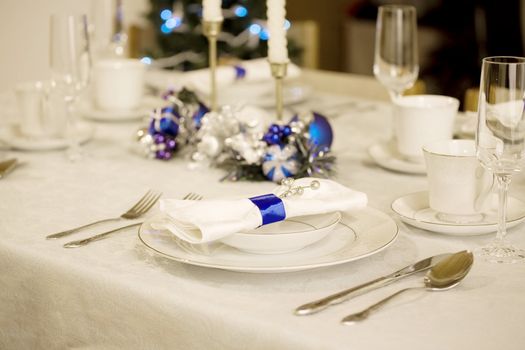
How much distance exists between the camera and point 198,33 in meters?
3.39

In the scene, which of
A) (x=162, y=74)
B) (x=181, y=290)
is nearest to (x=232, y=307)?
(x=181, y=290)

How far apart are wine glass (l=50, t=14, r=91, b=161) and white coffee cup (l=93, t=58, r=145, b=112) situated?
349mm

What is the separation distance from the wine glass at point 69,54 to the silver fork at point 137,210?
0.99ft

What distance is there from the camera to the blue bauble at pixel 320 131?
1.49m

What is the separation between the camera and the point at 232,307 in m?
0.89

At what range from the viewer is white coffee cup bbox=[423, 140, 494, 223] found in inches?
43.5

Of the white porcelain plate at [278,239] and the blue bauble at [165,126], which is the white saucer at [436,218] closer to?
the white porcelain plate at [278,239]

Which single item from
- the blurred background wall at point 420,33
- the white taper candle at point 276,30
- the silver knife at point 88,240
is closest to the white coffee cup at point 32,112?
the white taper candle at point 276,30

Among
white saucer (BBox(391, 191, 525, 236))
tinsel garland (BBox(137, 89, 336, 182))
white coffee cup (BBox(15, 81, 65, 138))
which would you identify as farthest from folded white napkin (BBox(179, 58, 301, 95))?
white saucer (BBox(391, 191, 525, 236))

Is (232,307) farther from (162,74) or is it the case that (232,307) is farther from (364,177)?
(162,74)

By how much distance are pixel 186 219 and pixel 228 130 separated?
529 millimetres

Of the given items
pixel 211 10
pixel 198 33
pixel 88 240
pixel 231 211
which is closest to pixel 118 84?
pixel 211 10

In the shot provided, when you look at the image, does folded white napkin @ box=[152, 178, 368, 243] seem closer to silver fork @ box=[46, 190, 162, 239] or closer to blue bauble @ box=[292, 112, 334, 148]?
silver fork @ box=[46, 190, 162, 239]

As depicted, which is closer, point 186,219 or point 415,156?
point 186,219
